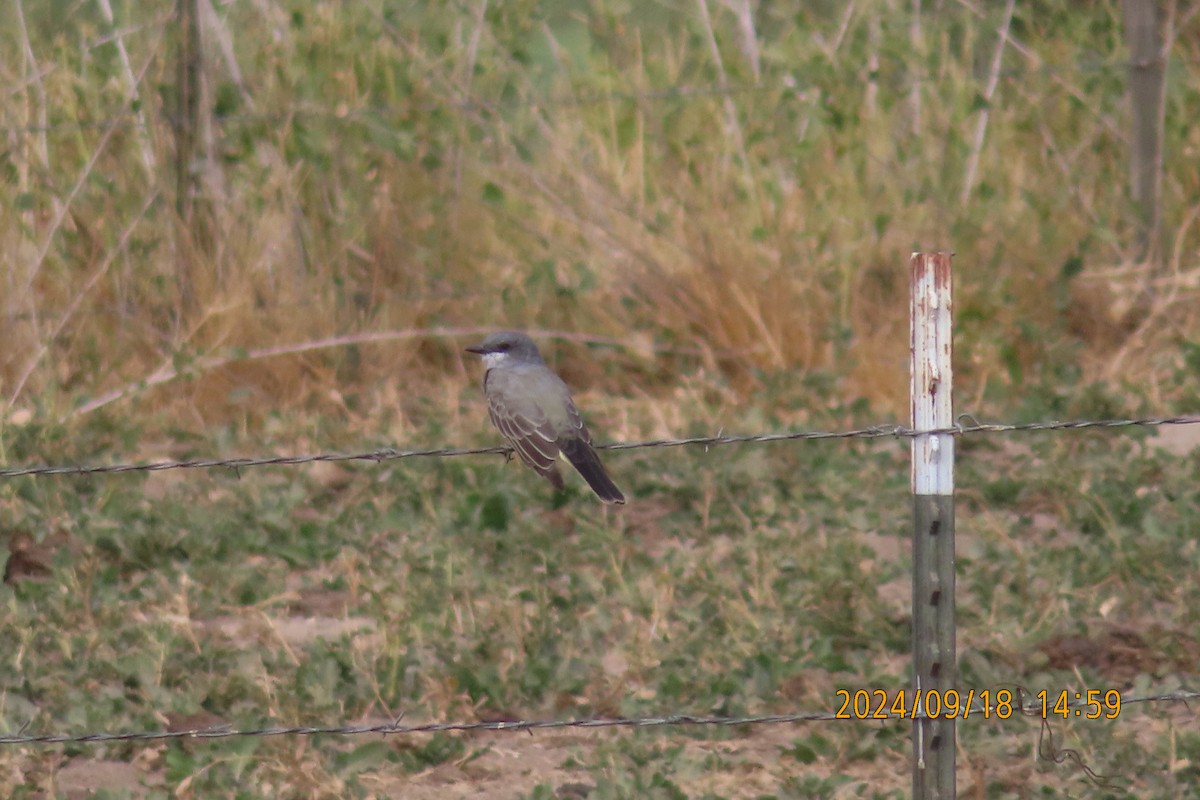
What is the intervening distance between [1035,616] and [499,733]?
5.52 ft

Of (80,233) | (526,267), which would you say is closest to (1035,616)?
(526,267)

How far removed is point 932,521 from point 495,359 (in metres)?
2.99

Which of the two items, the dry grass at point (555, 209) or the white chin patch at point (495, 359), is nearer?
the white chin patch at point (495, 359)

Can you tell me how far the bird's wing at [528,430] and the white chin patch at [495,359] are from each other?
432 millimetres

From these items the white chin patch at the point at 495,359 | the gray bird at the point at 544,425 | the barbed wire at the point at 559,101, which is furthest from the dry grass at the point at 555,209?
the gray bird at the point at 544,425

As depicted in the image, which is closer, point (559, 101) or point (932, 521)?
point (932, 521)

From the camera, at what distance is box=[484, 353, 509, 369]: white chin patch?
20.5 feet

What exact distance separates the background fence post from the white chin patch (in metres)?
2.88

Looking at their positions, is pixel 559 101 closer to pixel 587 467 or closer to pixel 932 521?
pixel 587 467

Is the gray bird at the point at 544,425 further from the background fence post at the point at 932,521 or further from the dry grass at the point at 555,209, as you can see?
the dry grass at the point at 555,209

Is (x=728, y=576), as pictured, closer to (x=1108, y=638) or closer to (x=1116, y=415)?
(x=1108, y=638)

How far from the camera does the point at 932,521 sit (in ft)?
11.5

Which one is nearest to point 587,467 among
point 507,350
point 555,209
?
point 507,350

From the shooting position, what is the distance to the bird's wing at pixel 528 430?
5.70m
